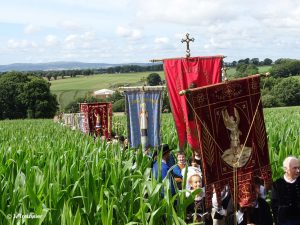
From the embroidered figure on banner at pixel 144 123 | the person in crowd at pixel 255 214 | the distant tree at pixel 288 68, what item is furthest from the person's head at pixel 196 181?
the distant tree at pixel 288 68

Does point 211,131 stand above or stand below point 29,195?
above

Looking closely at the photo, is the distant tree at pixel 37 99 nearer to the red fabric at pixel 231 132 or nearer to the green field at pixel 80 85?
the green field at pixel 80 85

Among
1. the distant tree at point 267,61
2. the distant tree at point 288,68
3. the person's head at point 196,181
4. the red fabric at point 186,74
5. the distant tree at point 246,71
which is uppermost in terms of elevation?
the red fabric at point 186,74

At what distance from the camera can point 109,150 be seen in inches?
368

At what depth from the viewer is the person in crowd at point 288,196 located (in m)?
5.63

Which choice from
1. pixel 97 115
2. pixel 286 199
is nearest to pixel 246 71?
pixel 97 115

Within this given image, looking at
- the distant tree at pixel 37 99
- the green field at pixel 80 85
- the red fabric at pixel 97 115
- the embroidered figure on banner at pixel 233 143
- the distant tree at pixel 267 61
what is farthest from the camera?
the green field at pixel 80 85

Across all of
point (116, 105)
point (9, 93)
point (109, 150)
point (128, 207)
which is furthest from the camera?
point (9, 93)

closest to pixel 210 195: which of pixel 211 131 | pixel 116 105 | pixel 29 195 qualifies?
pixel 211 131

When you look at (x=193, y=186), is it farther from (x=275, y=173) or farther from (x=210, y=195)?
(x=275, y=173)

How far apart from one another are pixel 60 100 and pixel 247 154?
85376 mm

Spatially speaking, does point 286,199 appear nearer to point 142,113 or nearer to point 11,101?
point 142,113

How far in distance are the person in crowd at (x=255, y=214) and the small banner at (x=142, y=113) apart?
15.2 ft

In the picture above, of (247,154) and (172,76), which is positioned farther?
(172,76)
